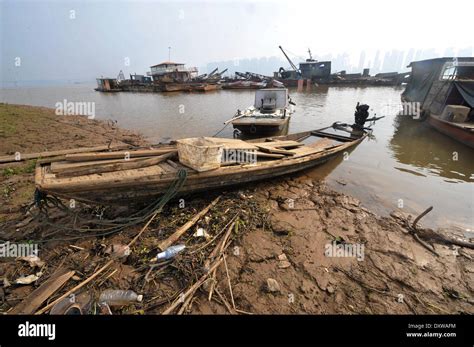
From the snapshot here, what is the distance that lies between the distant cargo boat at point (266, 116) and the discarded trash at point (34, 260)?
8.80 meters

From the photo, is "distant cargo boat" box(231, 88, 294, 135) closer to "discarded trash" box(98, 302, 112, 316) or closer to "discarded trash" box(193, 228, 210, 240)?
"discarded trash" box(193, 228, 210, 240)

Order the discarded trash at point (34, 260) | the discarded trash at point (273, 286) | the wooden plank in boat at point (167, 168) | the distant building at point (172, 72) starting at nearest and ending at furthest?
the discarded trash at point (273, 286), the discarded trash at point (34, 260), the wooden plank in boat at point (167, 168), the distant building at point (172, 72)

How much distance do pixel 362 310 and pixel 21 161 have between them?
10.7 m

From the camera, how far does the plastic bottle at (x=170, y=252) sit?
12.0 ft

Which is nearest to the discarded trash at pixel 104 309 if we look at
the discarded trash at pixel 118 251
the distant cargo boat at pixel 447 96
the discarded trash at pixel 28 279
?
the discarded trash at pixel 118 251

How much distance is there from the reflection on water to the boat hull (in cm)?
30

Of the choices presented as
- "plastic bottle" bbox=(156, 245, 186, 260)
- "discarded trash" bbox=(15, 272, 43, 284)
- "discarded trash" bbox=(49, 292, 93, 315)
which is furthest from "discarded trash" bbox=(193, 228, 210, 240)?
"discarded trash" bbox=(15, 272, 43, 284)

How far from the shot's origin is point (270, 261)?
394 cm

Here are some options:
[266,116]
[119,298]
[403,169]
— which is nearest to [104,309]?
[119,298]

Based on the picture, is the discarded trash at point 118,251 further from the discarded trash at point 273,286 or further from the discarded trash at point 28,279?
the discarded trash at point 273,286

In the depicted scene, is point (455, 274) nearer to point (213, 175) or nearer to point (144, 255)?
point (213, 175)
